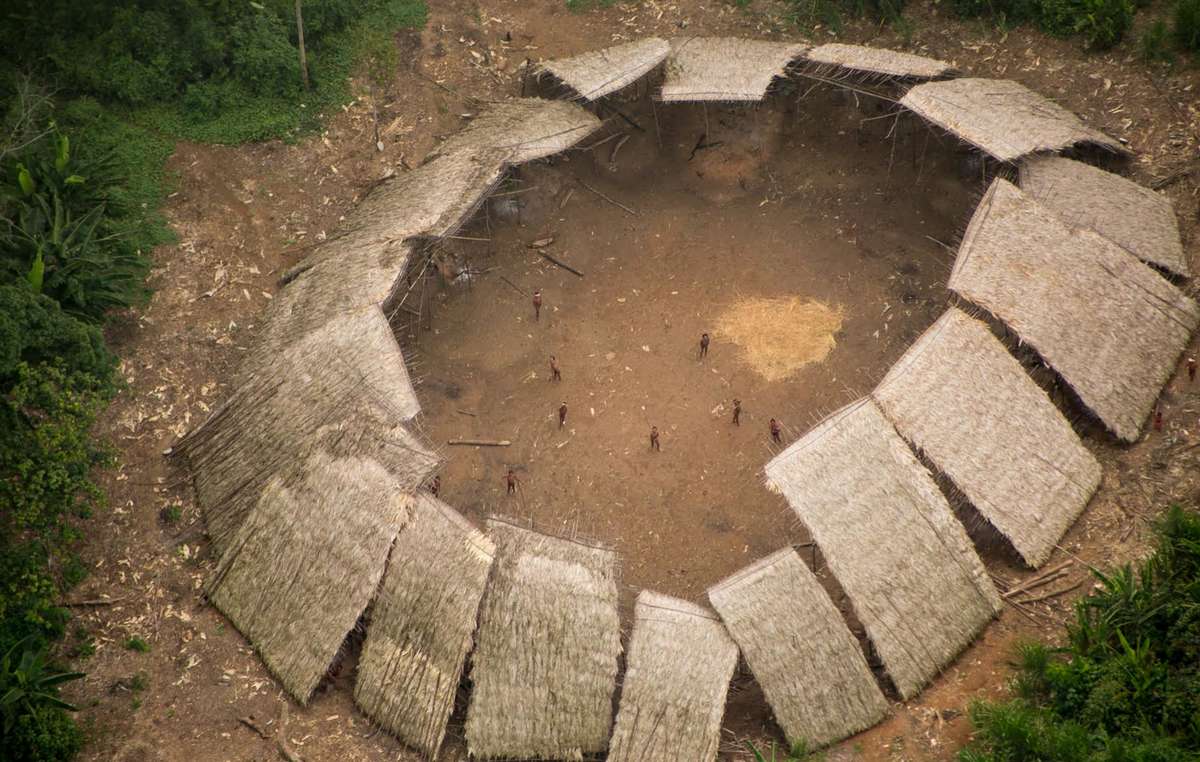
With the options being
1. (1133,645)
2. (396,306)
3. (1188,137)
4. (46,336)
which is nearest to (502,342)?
(396,306)

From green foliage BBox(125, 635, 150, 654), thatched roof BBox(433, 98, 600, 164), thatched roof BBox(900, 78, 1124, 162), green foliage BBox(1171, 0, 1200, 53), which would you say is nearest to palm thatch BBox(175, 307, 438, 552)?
green foliage BBox(125, 635, 150, 654)

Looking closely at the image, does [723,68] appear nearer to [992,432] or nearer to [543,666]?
[992,432]

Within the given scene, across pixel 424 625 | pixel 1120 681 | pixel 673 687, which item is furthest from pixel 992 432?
pixel 424 625

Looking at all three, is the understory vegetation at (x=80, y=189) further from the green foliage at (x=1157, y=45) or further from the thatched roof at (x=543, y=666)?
the green foliage at (x=1157, y=45)

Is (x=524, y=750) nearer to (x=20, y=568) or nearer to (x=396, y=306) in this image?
(x=20, y=568)

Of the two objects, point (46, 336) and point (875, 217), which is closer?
point (46, 336)

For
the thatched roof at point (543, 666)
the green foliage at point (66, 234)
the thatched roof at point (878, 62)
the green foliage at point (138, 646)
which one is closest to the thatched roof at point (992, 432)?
the thatched roof at point (543, 666)
